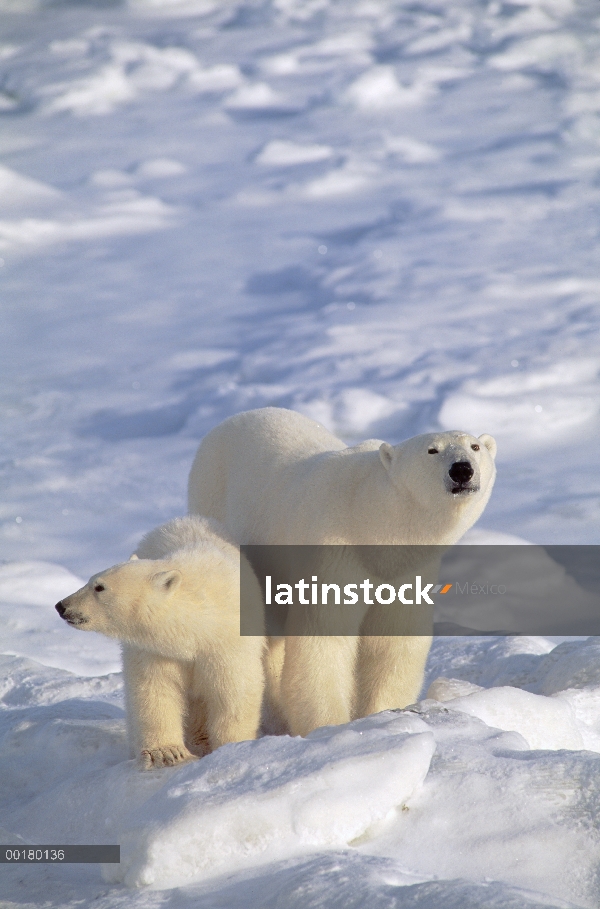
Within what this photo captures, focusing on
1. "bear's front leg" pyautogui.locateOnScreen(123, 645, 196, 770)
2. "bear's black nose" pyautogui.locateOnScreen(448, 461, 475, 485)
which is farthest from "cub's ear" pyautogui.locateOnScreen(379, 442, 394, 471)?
"bear's front leg" pyautogui.locateOnScreen(123, 645, 196, 770)

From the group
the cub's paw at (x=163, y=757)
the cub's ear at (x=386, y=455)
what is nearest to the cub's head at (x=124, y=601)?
the cub's paw at (x=163, y=757)

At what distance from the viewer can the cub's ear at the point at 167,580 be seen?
3.79 metres

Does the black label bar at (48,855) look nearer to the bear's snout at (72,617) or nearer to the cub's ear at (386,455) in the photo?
the bear's snout at (72,617)

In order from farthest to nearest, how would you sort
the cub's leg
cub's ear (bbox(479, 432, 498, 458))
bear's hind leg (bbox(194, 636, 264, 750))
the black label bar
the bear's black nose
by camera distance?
the cub's leg
cub's ear (bbox(479, 432, 498, 458))
bear's hind leg (bbox(194, 636, 264, 750))
the bear's black nose
the black label bar

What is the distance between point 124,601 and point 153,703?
19.5 inches

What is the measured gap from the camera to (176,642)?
3805 millimetres

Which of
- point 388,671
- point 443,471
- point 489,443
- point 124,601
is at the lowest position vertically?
point 388,671

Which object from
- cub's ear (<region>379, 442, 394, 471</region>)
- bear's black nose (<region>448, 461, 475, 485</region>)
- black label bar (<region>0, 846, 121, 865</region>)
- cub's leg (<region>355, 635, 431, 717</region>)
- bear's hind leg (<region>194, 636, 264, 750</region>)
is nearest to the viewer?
black label bar (<region>0, 846, 121, 865</region>)

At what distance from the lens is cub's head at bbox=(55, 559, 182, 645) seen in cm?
380

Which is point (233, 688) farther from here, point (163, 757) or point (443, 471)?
point (443, 471)

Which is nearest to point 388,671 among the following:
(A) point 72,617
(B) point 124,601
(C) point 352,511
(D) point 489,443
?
(C) point 352,511

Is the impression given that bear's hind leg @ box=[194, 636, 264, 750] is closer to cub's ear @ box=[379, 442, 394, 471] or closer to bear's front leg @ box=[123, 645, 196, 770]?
bear's front leg @ box=[123, 645, 196, 770]

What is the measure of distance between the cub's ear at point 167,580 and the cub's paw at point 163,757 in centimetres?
70

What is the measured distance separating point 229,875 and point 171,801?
360mm
